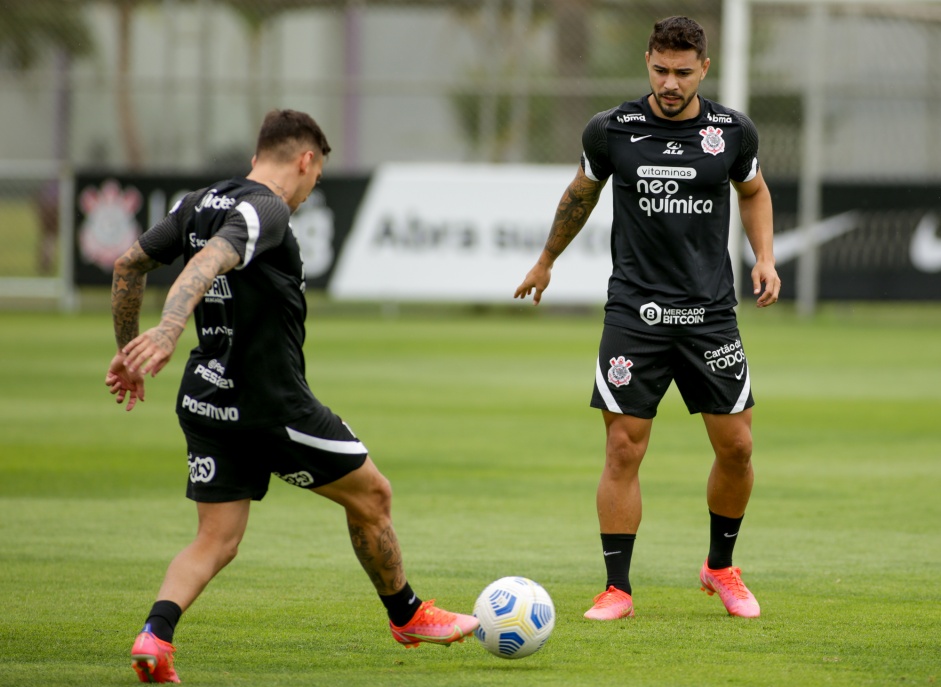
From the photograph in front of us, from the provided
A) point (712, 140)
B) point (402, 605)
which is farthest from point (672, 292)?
point (402, 605)

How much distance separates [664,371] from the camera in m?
5.97

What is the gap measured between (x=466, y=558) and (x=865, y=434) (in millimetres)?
5278

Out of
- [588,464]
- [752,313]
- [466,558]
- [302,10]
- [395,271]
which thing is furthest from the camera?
[302,10]

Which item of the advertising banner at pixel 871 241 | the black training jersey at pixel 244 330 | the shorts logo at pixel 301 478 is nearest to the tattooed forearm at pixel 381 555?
the shorts logo at pixel 301 478

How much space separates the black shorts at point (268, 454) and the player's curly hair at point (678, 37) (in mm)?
2029

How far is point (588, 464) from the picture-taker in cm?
1002

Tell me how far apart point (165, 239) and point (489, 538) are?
3017 mm

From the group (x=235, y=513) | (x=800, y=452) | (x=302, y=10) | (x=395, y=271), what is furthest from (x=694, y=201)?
(x=302, y=10)

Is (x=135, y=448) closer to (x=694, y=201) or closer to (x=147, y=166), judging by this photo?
(x=694, y=201)

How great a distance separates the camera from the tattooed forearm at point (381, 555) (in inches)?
202

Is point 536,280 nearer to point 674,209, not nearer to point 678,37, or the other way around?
point 674,209

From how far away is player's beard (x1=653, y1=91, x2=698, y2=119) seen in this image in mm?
5879

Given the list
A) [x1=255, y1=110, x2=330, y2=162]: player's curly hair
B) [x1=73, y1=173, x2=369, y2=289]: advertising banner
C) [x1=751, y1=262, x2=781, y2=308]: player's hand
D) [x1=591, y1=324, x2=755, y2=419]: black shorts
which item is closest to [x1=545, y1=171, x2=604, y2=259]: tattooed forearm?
[x1=591, y1=324, x2=755, y2=419]: black shorts

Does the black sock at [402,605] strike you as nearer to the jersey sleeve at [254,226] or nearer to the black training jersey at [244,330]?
the black training jersey at [244,330]
